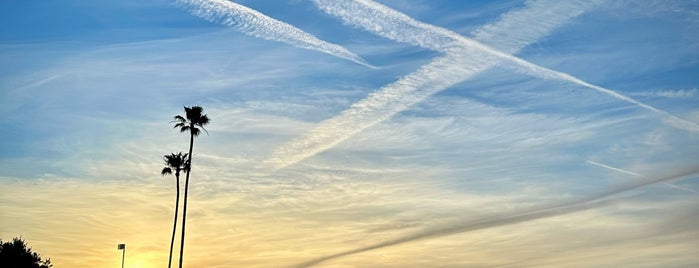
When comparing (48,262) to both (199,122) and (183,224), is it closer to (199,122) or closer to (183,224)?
(183,224)

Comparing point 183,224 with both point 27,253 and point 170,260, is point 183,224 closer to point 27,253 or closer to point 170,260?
point 170,260

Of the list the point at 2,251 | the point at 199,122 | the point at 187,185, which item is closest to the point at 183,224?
the point at 187,185

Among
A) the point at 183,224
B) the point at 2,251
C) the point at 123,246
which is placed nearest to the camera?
the point at 2,251

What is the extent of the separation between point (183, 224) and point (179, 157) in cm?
799

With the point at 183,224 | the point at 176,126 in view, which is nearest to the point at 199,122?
the point at 176,126

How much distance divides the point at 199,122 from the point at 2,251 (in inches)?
1010

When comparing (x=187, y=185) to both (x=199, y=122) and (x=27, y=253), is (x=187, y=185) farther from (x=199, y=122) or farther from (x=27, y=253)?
(x=27, y=253)

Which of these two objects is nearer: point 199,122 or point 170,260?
point 199,122

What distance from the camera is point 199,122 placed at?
399 ft

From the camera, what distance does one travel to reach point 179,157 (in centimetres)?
12656

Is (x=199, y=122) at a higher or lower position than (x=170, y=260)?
higher

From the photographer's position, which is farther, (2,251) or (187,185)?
(187,185)

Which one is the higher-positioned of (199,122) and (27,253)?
(199,122)

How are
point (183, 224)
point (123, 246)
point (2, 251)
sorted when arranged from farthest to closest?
point (123, 246) → point (183, 224) → point (2, 251)
